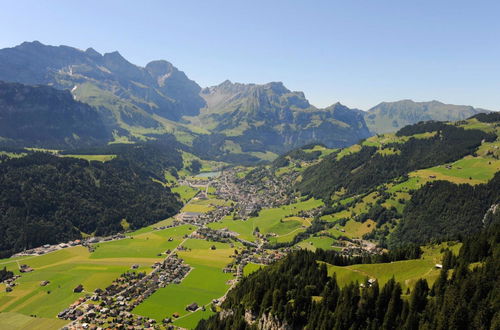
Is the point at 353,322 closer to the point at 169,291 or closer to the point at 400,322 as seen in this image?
the point at 400,322

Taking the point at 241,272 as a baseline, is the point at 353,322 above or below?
above

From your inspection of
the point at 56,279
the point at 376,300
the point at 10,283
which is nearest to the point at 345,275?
the point at 376,300

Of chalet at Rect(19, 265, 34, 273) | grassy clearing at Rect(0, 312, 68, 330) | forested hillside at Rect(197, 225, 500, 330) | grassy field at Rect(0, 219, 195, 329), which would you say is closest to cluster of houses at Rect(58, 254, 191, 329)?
grassy clearing at Rect(0, 312, 68, 330)

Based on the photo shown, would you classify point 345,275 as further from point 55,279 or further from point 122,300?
point 55,279

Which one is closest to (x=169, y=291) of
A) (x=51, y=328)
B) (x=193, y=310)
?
(x=193, y=310)

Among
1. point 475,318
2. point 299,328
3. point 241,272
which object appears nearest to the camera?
point 475,318

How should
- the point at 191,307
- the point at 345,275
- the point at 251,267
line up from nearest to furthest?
the point at 345,275 → the point at 191,307 → the point at 251,267

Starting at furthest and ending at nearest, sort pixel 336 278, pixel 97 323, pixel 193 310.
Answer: pixel 193 310 → pixel 97 323 → pixel 336 278
